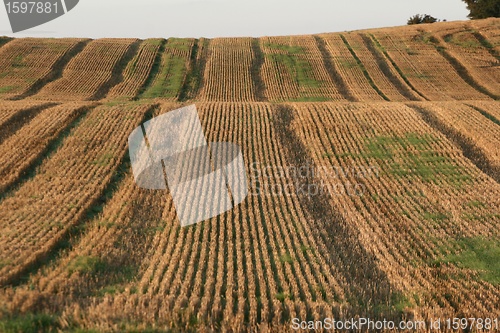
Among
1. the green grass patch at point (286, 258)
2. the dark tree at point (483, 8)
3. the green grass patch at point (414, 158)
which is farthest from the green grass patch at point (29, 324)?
the dark tree at point (483, 8)

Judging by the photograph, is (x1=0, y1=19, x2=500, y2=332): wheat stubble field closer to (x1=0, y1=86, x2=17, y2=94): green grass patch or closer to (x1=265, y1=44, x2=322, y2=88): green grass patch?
(x1=0, y1=86, x2=17, y2=94): green grass patch

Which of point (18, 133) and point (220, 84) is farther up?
point (18, 133)

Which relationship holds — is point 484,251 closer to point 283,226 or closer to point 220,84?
→ point 283,226

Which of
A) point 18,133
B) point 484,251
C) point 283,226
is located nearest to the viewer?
point 484,251

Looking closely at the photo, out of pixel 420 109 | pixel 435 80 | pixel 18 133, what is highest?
pixel 18 133

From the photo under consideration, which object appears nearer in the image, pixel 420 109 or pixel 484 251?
pixel 484 251

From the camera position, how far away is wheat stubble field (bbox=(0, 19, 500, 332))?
11031 mm

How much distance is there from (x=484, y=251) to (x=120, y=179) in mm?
15097

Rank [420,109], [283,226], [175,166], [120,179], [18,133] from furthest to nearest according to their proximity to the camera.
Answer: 1. [420,109]
2. [18,133]
3. [175,166]
4. [120,179]
5. [283,226]

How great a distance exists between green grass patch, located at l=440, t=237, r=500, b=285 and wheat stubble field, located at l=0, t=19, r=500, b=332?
0.21 feet

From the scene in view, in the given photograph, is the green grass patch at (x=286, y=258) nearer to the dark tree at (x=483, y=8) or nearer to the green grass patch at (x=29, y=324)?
the green grass patch at (x=29, y=324)

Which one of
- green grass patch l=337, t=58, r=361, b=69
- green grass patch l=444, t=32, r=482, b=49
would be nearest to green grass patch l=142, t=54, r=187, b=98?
green grass patch l=337, t=58, r=361, b=69

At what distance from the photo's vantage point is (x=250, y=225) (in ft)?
55.2

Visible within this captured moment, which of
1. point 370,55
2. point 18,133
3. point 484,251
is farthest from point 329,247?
point 370,55
